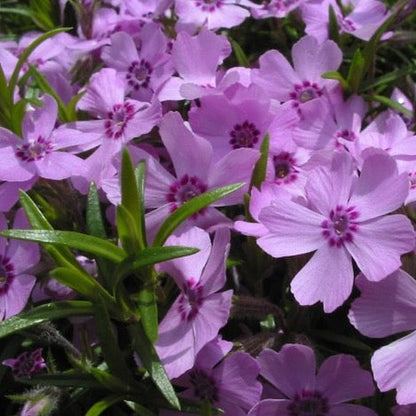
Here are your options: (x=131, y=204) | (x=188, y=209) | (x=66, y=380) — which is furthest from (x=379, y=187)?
(x=66, y=380)

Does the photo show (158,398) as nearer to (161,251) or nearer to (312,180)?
(161,251)

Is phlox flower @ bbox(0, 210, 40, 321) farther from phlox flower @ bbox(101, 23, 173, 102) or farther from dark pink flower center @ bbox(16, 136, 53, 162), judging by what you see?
phlox flower @ bbox(101, 23, 173, 102)

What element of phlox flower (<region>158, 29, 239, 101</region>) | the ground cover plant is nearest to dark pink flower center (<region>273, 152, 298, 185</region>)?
the ground cover plant

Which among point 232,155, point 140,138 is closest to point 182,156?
point 232,155

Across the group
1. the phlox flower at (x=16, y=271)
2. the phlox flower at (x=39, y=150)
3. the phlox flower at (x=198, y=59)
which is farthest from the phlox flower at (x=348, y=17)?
the phlox flower at (x=16, y=271)

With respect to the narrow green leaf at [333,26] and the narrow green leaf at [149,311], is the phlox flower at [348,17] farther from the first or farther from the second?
the narrow green leaf at [149,311]

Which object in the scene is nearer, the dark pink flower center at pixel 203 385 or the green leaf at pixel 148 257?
the green leaf at pixel 148 257
